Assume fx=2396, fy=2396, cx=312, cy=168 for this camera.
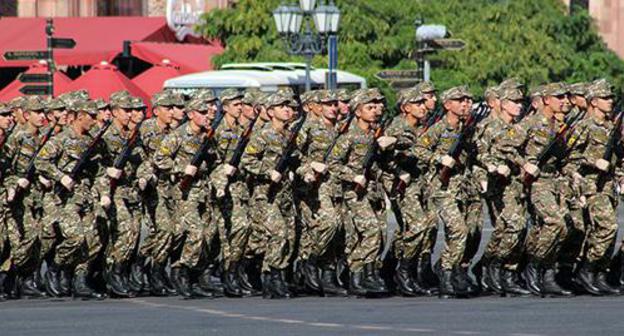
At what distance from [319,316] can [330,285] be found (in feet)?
5.51

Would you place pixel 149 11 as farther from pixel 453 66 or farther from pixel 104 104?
pixel 104 104

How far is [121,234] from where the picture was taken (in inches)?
755

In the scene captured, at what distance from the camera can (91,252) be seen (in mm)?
19062

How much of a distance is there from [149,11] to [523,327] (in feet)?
134

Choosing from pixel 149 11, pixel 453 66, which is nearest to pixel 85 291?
pixel 453 66

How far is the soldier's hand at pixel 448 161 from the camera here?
18406mm

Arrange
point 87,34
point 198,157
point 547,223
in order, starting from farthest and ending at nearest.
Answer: point 87,34, point 198,157, point 547,223

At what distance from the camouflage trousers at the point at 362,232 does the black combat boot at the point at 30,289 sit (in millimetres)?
2629

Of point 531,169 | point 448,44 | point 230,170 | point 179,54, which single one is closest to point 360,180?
point 230,170

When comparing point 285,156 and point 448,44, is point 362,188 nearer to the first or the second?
point 285,156

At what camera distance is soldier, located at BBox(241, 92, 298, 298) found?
61.2 feet

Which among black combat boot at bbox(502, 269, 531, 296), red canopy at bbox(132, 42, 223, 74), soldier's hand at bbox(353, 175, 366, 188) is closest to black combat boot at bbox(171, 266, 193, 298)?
soldier's hand at bbox(353, 175, 366, 188)

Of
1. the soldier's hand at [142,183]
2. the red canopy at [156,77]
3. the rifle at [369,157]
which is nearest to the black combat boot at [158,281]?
the soldier's hand at [142,183]

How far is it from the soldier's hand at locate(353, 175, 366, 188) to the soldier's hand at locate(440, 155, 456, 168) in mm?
627
